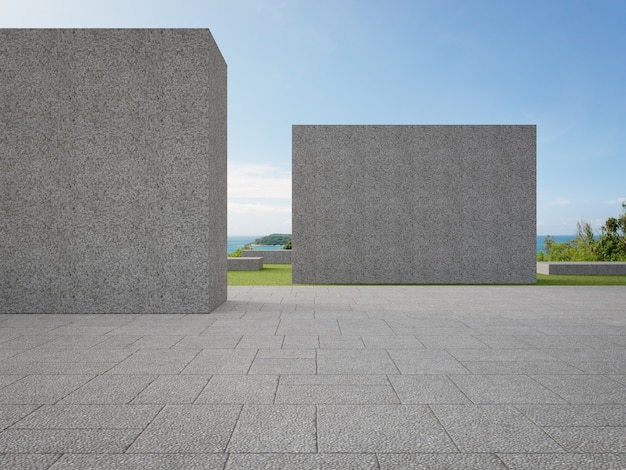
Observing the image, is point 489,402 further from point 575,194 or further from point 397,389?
point 575,194

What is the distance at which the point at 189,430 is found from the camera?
2658 millimetres

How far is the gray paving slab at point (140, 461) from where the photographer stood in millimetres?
2219

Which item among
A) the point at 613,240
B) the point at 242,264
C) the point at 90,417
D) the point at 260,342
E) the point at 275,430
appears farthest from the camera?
the point at 613,240

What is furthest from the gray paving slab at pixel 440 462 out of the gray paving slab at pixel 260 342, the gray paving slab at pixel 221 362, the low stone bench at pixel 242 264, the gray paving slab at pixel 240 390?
the low stone bench at pixel 242 264

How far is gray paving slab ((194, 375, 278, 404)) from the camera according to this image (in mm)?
3170

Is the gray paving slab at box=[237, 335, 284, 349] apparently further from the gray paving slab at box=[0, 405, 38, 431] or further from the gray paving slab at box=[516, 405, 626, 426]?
the gray paving slab at box=[516, 405, 626, 426]

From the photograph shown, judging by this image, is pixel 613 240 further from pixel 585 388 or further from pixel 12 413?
pixel 12 413

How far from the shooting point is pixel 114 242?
277 inches

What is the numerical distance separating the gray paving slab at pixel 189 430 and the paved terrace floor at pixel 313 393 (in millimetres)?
12

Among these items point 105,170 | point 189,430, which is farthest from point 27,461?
point 105,170

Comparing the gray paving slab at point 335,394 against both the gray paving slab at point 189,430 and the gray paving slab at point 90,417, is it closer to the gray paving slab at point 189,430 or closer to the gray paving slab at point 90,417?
the gray paving slab at point 189,430

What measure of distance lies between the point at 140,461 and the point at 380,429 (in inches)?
50.4

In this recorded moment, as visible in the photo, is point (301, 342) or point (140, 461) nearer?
point (140, 461)

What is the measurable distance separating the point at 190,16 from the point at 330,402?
7.19 meters
